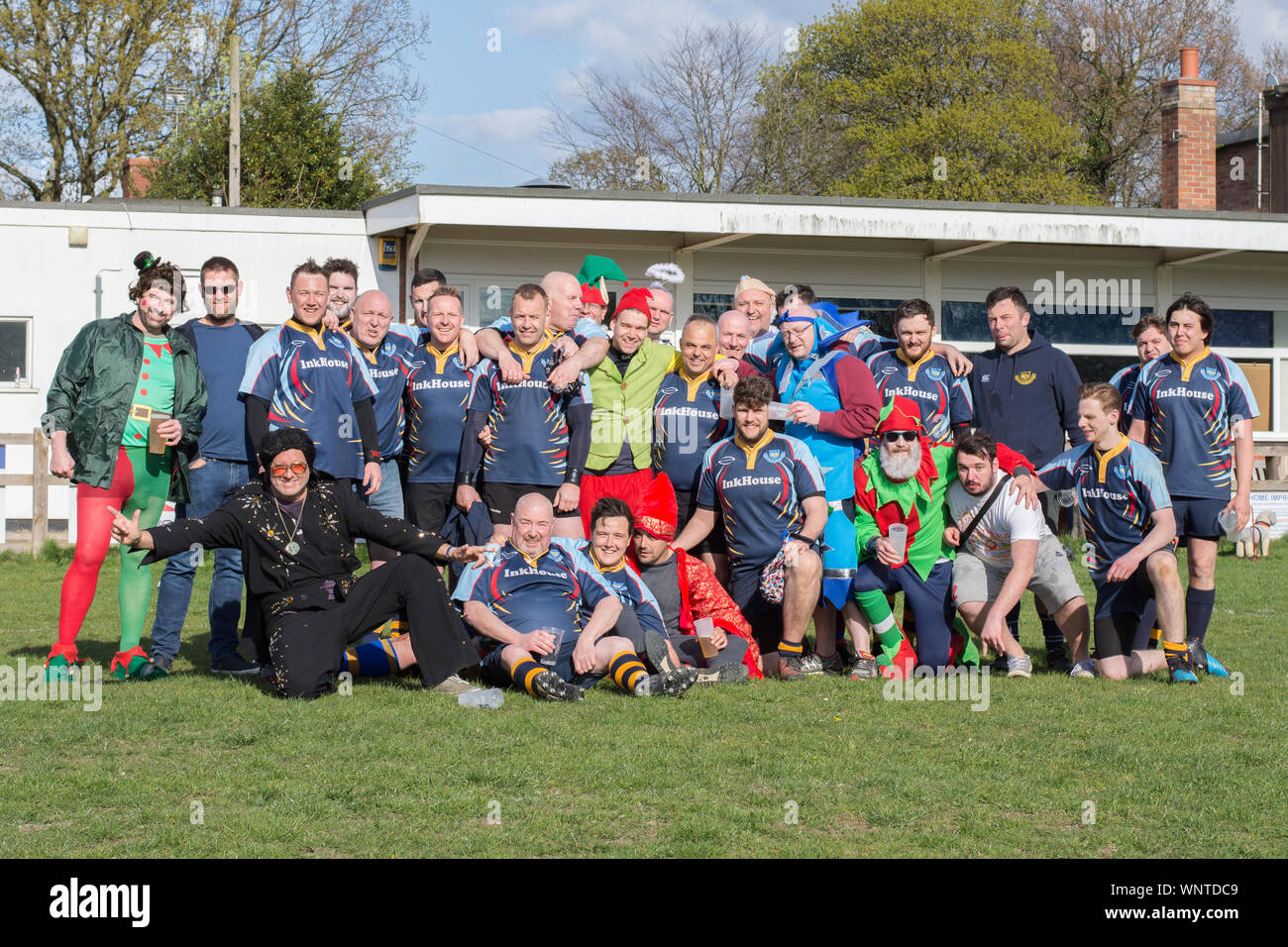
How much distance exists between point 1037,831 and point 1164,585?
3250mm

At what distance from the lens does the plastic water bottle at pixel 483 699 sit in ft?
20.6

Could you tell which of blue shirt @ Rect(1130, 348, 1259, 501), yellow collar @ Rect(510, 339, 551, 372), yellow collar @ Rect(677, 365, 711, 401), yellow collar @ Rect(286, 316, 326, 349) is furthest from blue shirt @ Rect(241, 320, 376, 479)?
blue shirt @ Rect(1130, 348, 1259, 501)

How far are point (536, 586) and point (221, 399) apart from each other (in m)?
2.01

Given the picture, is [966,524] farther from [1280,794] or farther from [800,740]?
[1280,794]

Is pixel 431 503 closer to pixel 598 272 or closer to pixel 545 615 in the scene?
pixel 545 615

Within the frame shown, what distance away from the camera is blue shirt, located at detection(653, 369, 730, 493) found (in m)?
7.75

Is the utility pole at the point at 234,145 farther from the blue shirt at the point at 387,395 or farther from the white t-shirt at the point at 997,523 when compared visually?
the white t-shirt at the point at 997,523

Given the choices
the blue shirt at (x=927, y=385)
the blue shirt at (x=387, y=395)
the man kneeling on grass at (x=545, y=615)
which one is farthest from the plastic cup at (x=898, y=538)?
the blue shirt at (x=387, y=395)

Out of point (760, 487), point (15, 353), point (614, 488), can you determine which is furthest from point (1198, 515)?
point (15, 353)

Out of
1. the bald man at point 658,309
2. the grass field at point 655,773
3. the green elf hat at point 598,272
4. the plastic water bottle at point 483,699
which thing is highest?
the green elf hat at point 598,272

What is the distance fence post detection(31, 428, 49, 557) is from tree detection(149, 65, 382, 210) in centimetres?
1181

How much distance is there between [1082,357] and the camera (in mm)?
17141

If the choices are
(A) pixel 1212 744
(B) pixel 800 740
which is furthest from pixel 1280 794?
(B) pixel 800 740
